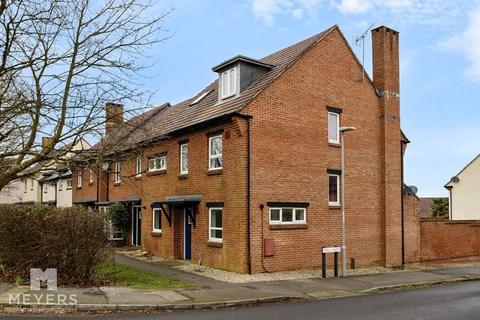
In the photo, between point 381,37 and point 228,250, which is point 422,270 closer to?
point 228,250

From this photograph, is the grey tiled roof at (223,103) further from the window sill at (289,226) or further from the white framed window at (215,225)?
the window sill at (289,226)

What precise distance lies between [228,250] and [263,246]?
1338mm

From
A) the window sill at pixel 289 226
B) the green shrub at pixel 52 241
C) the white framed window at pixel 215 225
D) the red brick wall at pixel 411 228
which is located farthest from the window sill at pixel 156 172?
the red brick wall at pixel 411 228

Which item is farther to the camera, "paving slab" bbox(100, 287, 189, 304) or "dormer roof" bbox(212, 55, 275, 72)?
"dormer roof" bbox(212, 55, 275, 72)

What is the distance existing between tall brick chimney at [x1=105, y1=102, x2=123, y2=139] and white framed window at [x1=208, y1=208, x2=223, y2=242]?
585 centimetres

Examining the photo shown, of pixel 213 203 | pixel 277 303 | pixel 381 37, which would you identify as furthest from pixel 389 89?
pixel 277 303

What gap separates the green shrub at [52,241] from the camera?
1359cm

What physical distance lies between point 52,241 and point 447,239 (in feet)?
60.7

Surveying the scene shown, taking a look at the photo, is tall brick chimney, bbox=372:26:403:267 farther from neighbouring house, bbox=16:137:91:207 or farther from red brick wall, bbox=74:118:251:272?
neighbouring house, bbox=16:137:91:207

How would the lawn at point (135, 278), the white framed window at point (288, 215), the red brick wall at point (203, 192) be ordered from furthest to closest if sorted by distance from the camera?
the white framed window at point (288, 215) → the red brick wall at point (203, 192) → the lawn at point (135, 278)

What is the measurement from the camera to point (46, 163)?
1445 cm

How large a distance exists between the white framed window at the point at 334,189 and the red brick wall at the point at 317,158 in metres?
0.38

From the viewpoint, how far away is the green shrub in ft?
44.6

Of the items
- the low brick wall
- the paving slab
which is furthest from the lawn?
the low brick wall
